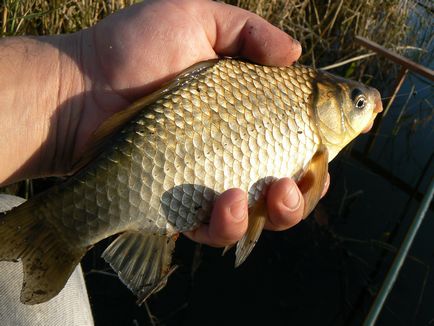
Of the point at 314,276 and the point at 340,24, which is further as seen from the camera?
the point at 340,24

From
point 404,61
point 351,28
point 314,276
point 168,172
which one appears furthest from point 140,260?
point 351,28

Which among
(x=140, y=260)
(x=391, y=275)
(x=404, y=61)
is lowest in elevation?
(x=391, y=275)

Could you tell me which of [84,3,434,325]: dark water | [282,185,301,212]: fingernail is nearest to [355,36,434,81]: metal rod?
[84,3,434,325]: dark water

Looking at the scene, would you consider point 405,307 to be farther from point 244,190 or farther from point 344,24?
point 344,24

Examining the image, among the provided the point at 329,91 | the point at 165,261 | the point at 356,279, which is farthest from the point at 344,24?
the point at 165,261

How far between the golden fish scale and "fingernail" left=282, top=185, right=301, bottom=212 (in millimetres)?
68

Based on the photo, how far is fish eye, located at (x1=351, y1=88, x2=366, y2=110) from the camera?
74.3 inches

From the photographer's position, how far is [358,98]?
6.19 feet

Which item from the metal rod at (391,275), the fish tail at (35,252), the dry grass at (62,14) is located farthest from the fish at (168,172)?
the dry grass at (62,14)

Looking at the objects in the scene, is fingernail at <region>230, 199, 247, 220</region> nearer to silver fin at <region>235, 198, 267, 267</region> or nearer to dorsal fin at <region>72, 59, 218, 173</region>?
silver fin at <region>235, 198, 267, 267</region>

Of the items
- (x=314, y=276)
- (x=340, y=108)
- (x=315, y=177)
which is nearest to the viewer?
(x=315, y=177)

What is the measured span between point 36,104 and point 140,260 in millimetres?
785

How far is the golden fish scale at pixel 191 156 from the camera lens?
1.38 m

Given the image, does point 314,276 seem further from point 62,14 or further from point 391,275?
point 62,14
